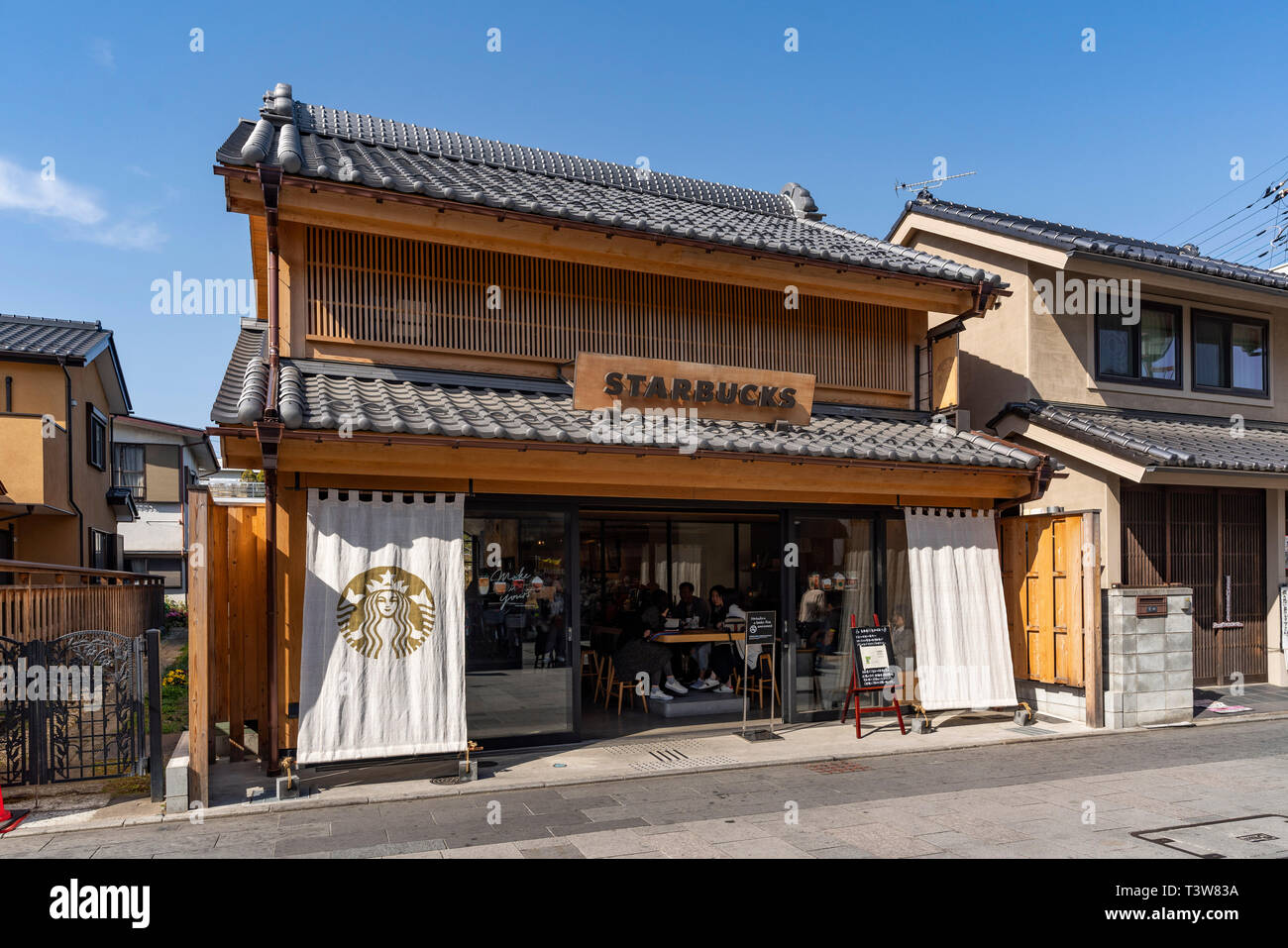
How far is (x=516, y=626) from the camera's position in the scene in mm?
9539

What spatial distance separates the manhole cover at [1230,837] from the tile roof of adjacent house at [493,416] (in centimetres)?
458

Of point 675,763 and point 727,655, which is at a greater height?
point 727,655

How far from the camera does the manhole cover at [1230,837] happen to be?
6238mm

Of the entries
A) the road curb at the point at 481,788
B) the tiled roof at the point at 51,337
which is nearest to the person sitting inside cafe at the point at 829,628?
the road curb at the point at 481,788

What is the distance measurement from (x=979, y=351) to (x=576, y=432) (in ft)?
28.6

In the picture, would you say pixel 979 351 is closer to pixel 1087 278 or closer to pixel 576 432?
pixel 1087 278

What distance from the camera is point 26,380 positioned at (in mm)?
17359

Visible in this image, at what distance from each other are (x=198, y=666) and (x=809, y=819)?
5.30m

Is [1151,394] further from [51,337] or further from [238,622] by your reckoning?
[51,337]

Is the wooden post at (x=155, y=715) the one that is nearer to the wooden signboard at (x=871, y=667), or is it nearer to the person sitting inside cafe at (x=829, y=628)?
the wooden signboard at (x=871, y=667)

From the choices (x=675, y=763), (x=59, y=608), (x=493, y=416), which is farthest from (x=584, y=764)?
(x=59, y=608)

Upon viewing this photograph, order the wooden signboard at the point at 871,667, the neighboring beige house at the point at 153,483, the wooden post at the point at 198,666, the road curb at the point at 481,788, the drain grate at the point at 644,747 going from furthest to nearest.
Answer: the neighboring beige house at the point at 153,483 < the wooden signboard at the point at 871,667 < the drain grate at the point at 644,747 < the wooden post at the point at 198,666 < the road curb at the point at 481,788

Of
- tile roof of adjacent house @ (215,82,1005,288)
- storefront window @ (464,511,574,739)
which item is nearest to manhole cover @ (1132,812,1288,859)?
storefront window @ (464,511,574,739)
